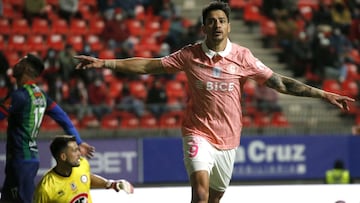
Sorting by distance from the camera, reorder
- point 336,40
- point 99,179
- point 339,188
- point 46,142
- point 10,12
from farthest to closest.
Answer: point 336,40 < point 10,12 < point 46,142 < point 339,188 < point 99,179

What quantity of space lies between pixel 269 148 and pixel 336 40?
473 cm

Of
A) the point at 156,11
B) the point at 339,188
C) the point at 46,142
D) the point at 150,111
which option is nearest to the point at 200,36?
the point at 156,11

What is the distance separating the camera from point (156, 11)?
22.0 metres

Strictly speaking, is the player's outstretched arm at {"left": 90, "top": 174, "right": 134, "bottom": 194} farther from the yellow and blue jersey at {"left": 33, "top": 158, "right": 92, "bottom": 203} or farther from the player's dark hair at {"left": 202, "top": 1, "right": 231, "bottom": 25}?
the player's dark hair at {"left": 202, "top": 1, "right": 231, "bottom": 25}

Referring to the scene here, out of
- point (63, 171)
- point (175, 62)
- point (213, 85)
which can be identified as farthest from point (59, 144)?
point (213, 85)

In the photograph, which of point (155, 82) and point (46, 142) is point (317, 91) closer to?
point (46, 142)

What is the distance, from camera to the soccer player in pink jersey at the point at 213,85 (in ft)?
25.7

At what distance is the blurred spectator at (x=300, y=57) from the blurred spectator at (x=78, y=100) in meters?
5.61

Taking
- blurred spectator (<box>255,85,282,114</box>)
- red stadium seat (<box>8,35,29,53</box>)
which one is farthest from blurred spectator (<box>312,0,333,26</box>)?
red stadium seat (<box>8,35,29,53</box>)

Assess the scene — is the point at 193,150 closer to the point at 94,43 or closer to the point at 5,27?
the point at 94,43

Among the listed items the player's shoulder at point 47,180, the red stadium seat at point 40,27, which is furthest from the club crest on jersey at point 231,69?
the red stadium seat at point 40,27

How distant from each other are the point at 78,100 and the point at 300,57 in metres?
6.11

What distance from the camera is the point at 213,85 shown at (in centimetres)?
788

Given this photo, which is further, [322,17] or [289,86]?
[322,17]
